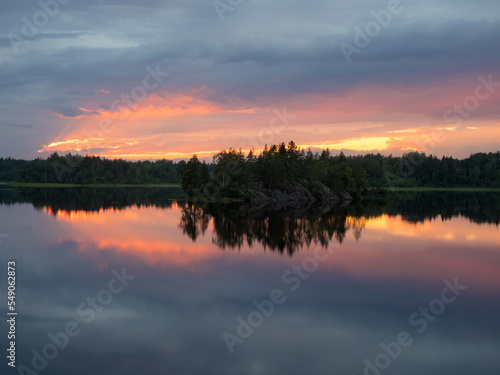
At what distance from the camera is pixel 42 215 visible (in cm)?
7519

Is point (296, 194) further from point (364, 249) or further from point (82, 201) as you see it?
point (364, 249)

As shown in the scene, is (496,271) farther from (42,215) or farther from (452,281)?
(42,215)

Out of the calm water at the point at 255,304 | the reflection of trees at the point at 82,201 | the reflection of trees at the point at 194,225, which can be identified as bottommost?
the calm water at the point at 255,304

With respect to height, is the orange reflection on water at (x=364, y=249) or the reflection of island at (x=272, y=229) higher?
the reflection of island at (x=272, y=229)

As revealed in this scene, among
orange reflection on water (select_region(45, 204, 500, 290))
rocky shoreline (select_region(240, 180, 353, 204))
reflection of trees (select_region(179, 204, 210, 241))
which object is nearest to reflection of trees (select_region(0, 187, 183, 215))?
rocky shoreline (select_region(240, 180, 353, 204))

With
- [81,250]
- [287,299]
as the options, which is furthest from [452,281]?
[81,250]

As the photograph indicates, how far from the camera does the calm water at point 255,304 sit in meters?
18.6

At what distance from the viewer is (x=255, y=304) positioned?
84.6ft

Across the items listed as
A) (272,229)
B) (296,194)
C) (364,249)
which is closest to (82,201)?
(296,194)

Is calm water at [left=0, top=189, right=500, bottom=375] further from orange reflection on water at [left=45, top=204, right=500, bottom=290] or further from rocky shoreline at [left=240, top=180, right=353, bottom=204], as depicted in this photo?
rocky shoreline at [left=240, top=180, right=353, bottom=204]

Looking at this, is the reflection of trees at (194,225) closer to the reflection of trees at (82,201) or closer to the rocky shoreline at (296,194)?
the reflection of trees at (82,201)

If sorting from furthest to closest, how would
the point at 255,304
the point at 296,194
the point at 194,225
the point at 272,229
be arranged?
1. the point at 296,194
2. the point at 194,225
3. the point at 272,229
4. the point at 255,304

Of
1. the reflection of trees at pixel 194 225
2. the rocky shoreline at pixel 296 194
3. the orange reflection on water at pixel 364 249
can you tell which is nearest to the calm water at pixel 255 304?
the orange reflection on water at pixel 364 249

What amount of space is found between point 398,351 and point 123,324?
13358 millimetres
